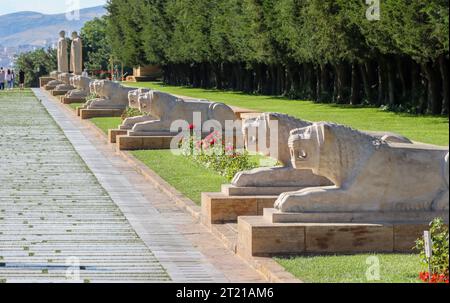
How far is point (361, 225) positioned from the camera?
41.0 feet

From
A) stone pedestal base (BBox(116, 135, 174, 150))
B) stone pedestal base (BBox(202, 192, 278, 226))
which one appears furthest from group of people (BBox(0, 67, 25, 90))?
stone pedestal base (BBox(202, 192, 278, 226))

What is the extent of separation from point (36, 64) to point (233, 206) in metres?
136

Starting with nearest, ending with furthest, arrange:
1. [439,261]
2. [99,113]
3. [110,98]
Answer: [439,261]
[99,113]
[110,98]

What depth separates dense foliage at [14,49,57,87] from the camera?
140250 mm

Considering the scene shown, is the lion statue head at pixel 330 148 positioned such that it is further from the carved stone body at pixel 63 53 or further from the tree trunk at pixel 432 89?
the carved stone body at pixel 63 53

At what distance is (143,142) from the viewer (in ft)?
91.1

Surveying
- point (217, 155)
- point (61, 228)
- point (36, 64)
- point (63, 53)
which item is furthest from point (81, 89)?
point (36, 64)

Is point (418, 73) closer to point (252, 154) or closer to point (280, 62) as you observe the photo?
point (280, 62)

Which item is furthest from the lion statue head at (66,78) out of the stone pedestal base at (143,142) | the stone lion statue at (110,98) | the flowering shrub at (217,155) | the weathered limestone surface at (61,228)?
the flowering shrub at (217,155)

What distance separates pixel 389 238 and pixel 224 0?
55393mm

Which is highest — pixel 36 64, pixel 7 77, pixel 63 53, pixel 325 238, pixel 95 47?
pixel 63 53

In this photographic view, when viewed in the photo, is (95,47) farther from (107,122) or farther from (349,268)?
(349,268)

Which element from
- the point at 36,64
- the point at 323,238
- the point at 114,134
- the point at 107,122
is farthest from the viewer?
the point at 36,64

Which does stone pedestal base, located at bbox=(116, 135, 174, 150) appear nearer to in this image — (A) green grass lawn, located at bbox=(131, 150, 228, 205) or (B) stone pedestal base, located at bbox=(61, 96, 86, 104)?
(A) green grass lawn, located at bbox=(131, 150, 228, 205)
